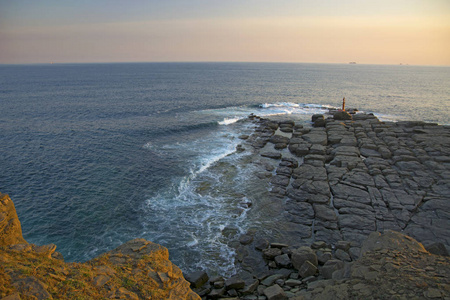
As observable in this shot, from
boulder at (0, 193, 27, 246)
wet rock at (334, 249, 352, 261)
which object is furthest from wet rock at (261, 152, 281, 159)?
boulder at (0, 193, 27, 246)

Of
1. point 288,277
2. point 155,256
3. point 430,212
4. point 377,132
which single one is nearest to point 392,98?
point 377,132

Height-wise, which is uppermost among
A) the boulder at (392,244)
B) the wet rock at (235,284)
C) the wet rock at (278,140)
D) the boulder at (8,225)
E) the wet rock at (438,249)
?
the boulder at (8,225)

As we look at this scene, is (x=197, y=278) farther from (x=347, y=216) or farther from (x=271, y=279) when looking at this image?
(x=347, y=216)

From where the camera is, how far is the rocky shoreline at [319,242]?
10062 millimetres

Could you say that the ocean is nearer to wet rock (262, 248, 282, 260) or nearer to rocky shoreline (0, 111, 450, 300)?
wet rock (262, 248, 282, 260)

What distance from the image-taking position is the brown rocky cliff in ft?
28.4

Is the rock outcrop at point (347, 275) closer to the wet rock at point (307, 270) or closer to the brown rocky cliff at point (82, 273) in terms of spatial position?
the wet rock at point (307, 270)

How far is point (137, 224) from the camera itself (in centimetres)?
2048

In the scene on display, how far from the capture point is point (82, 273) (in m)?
9.99

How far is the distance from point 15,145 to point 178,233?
29235 mm

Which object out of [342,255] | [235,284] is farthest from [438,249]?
[235,284]

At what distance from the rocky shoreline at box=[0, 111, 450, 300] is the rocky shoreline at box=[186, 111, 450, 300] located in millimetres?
70

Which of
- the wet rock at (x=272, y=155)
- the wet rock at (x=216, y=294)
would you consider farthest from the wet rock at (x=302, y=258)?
the wet rock at (x=272, y=155)

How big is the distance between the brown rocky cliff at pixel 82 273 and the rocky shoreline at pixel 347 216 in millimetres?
3419
